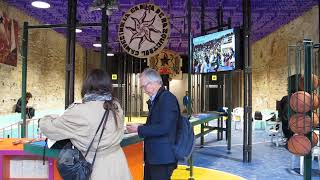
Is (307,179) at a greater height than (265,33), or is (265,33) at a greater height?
(265,33)

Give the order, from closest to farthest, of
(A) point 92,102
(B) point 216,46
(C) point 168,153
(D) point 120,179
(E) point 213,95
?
(A) point 92,102
(D) point 120,179
(C) point 168,153
(B) point 216,46
(E) point 213,95

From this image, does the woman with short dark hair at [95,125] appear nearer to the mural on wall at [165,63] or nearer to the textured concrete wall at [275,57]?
the textured concrete wall at [275,57]

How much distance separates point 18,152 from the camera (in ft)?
11.3

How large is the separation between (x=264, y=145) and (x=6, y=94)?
21.8 feet

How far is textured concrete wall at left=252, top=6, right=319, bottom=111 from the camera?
10562 millimetres

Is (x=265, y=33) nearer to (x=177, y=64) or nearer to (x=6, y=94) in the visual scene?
(x=177, y=64)

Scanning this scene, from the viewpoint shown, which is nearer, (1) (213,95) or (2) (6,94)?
(2) (6,94)

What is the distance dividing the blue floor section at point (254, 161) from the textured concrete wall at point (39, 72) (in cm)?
504

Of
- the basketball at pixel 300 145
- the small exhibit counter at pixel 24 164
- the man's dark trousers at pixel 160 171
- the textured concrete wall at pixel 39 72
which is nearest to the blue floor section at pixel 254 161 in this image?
the basketball at pixel 300 145

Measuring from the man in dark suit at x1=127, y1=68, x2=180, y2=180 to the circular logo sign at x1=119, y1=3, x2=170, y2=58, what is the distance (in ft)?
7.55

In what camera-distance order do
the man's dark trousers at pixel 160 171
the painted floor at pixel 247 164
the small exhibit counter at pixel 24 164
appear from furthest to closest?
the painted floor at pixel 247 164, the small exhibit counter at pixel 24 164, the man's dark trousers at pixel 160 171

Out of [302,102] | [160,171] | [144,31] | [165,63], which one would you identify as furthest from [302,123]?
[165,63]

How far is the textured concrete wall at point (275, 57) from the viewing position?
10562 mm

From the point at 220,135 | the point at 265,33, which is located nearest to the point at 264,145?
the point at 220,135
